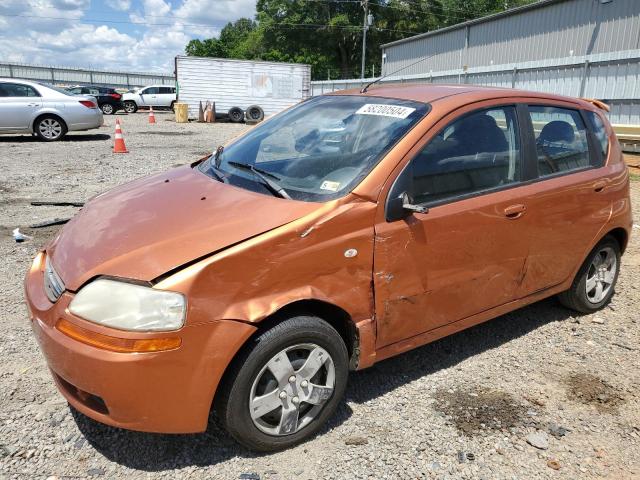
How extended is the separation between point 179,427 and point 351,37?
2259 inches

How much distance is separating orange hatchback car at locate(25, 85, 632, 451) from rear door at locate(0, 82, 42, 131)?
12179 mm

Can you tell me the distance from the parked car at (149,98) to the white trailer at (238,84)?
8718 mm

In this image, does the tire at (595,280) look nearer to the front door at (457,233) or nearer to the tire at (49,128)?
the front door at (457,233)

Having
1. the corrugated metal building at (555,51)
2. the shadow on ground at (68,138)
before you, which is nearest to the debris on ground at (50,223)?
the corrugated metal building at (555,51)

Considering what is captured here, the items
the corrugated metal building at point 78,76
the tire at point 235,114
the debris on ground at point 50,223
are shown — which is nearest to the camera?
the debris on ground at point 50,223

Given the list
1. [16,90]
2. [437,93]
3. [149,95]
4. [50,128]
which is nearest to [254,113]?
[149,95]

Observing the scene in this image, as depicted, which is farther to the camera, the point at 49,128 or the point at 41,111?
the point at 49,128

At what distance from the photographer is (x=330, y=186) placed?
2.75 m

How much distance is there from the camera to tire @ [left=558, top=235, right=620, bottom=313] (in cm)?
407

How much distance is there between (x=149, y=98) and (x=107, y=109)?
4.02 metres

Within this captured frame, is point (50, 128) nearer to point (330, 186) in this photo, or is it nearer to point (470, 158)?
point (330, 186)

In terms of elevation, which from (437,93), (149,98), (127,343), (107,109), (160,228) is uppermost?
(149,98)

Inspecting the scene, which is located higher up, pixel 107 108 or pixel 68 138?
pixel 107 108

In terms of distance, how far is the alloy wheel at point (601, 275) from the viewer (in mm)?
4172
